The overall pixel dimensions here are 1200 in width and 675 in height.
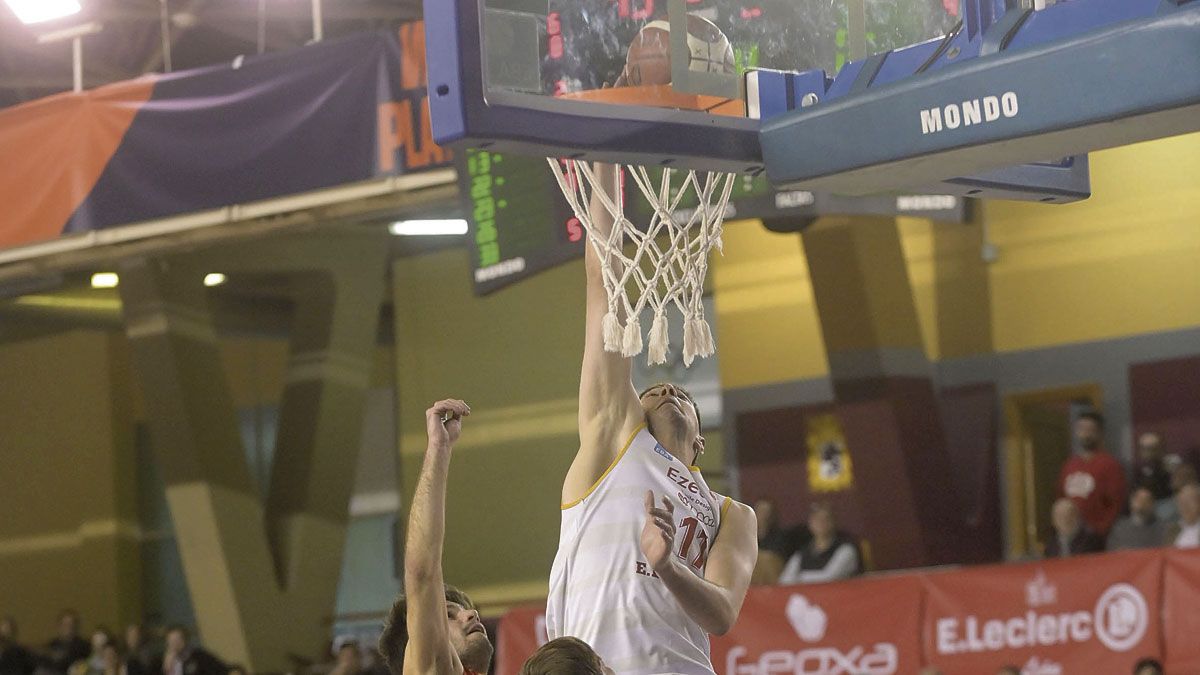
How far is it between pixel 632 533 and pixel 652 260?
97 cm

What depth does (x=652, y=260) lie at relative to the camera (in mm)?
5316

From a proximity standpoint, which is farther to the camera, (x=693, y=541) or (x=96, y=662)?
(x=96, y=662)

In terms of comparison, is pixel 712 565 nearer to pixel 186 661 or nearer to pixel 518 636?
pixel 518 636

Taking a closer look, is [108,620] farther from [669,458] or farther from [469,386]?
[669,458]

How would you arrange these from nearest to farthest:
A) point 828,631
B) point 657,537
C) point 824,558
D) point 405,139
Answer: point 657,537
point 828,631
point 405,139
point 824,558

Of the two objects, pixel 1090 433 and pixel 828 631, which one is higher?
pixel 1090 433

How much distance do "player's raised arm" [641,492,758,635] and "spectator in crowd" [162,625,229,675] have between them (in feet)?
38.1

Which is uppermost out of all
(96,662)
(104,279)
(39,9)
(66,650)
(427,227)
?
(39,9)

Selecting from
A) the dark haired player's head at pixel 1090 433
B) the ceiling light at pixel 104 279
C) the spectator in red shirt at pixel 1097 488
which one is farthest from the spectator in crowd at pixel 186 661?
the dark haired player's head at pixel 1090 433

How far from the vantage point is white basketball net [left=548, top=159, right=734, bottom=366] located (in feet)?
16.2

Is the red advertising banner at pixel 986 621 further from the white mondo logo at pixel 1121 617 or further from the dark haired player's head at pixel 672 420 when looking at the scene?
the dark haired player's head at pixel 672 420

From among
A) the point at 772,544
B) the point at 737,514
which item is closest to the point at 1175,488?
the point at 772,544

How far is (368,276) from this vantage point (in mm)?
18438

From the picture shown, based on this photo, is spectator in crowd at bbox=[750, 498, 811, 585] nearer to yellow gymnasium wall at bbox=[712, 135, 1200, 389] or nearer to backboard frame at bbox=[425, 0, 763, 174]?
yellow gymnasium wall at bbox=[712, 135, 1200, 389]
